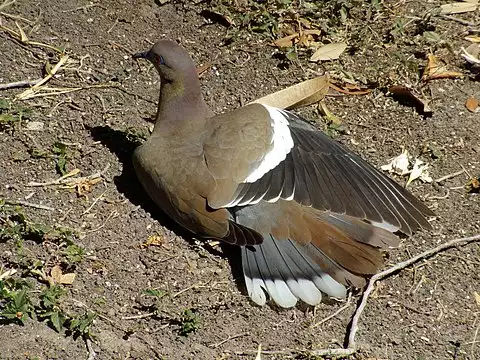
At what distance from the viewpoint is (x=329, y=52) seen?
530 centimetres

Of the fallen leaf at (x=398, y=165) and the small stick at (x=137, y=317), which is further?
the fallen leaf at (x=398, y=165)

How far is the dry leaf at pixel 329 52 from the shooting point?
5277mm

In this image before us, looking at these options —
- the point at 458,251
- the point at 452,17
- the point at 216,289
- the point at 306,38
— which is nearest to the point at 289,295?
the point at 216,289

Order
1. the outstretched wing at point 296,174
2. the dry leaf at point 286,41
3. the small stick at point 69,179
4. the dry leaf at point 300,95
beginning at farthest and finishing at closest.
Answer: the dry leaf at point 286,41 → the dry leaf at point 300,95 → the small stick at point 69,179 → the outstretched wing at point 296,174

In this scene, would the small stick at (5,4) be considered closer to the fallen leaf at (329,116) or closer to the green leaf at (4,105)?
the green leaf at (4,105)

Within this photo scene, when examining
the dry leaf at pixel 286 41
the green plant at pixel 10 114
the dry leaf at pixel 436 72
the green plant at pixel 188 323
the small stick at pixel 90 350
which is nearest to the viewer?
the small stick at pixel 90 350

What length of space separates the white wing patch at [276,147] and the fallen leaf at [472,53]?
4.88ft

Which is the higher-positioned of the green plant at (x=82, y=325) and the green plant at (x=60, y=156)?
the green plant at (x=60, y=156)

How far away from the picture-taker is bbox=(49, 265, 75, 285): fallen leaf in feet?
13.1

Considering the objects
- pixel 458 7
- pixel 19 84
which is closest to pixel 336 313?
pixel 19 84

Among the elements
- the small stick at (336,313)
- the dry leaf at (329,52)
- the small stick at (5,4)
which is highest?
the small stick at (5,4)

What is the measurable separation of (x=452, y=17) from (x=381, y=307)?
87.2 inches

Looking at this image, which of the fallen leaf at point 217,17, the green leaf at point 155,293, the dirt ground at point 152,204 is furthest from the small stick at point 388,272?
the fallen leaf at point 217,17

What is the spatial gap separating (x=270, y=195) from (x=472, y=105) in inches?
66.3
